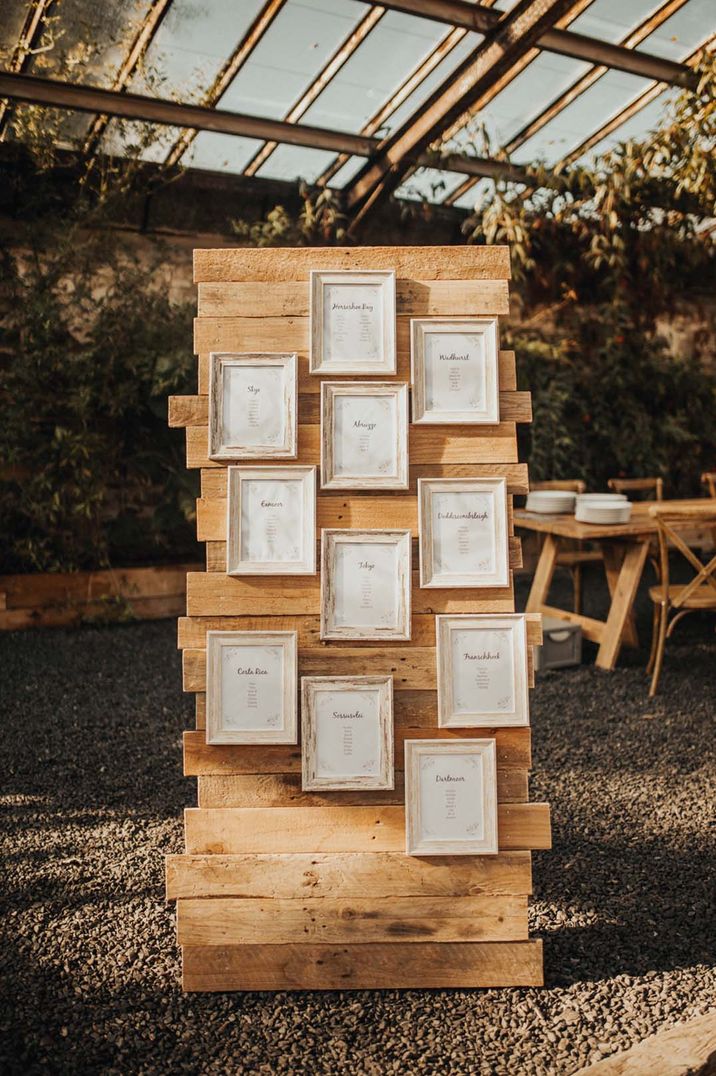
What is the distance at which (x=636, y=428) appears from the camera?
7.49 m

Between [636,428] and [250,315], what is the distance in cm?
615

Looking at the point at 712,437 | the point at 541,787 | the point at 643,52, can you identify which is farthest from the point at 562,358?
the point at 541,787

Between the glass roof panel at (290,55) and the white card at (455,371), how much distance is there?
13.0 feet

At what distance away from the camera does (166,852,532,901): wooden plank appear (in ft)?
6.29

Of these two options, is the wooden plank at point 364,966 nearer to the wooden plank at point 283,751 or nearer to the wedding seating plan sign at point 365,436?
the wooden plank at point 283,751

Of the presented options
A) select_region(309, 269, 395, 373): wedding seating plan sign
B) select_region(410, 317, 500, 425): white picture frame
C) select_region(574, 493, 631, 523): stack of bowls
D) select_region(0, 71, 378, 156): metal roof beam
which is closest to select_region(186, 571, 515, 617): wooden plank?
select_region(410, 317, 500, 425): white picture frame

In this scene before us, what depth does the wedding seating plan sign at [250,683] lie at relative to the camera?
1.91 meters

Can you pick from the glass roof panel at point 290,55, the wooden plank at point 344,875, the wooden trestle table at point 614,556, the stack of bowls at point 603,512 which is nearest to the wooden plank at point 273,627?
the wooden plank at point 344,875

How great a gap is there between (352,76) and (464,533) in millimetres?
4819

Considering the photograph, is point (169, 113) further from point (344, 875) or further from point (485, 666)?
point (344, 875)

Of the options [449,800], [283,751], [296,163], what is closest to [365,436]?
[283,751]

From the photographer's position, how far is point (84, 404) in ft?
18.1

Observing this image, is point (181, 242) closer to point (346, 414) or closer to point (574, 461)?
point (574, 461)

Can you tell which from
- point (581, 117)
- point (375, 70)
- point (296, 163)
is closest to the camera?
point (375, 70)
